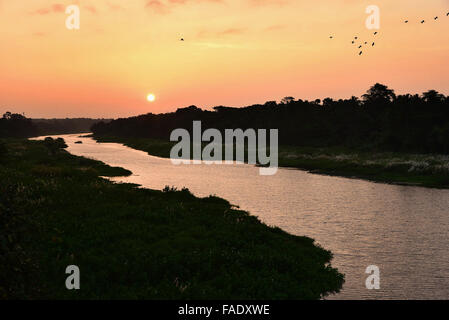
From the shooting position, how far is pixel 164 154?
120938 mm

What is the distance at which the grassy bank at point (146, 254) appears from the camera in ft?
45.3

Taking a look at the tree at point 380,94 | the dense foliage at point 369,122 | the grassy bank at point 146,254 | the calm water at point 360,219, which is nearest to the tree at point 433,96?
the dense foliage at point 369,122

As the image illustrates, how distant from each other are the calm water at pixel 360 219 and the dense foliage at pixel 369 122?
5432cm

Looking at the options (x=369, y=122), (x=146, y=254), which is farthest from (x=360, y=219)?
(x=369, y=122)

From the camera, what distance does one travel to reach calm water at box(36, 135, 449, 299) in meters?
20.8

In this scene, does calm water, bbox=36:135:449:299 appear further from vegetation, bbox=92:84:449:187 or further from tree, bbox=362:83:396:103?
tree, bbox=362:83:396:103

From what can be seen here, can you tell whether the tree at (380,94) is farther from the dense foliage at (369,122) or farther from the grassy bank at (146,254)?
the grassy bank at (146,254)

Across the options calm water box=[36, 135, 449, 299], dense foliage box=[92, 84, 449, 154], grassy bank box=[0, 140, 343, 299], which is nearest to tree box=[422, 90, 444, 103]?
dense foliage box=[92, 84, 449, 154]

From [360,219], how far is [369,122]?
116 metres

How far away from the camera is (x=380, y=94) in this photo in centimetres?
16312
